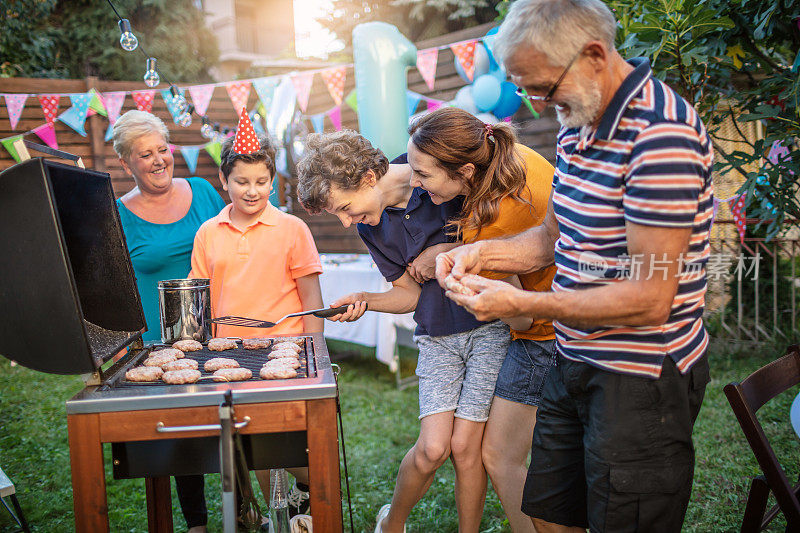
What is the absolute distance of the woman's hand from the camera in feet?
7.43

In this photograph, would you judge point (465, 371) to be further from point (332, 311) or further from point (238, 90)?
point (238, 90)

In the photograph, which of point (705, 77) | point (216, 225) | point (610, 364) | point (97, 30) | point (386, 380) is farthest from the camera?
point (97, 30)

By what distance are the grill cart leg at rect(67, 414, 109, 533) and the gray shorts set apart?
1.08 m

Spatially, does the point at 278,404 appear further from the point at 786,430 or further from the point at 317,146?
the point at 786,430

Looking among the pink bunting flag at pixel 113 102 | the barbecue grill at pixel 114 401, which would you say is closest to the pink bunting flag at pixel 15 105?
the pink bunting flag at pixel 113 102

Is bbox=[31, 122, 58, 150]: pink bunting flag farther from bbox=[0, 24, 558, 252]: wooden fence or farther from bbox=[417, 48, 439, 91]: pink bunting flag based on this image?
bbox=[417, 48, 439, 91]: pink bunting flag

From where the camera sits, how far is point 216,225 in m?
2.76

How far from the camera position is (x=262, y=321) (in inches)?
95.4

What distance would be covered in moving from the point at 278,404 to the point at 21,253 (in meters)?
0.83

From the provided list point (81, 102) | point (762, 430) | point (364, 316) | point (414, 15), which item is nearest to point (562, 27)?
point (762, 430)

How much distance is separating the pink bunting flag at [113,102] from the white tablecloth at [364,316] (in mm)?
3864

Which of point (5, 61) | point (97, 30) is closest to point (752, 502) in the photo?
point (5, 61)

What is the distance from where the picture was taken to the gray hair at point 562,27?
1.42 meters

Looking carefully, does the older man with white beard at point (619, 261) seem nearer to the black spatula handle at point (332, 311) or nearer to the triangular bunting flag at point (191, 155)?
the black spatula handle at point (332, 311)
